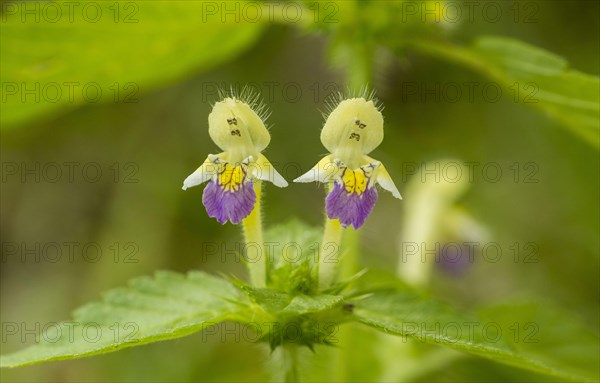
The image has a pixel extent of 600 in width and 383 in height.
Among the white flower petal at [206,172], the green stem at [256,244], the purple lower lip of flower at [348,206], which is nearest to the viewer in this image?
the purple lower lip of flower at [348,206]

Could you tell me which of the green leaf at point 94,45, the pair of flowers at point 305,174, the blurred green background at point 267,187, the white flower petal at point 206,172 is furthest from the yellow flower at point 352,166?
the blurred green background at point 267,187

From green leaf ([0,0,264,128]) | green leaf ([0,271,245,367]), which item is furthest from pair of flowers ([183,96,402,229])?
green leaf ([0,0,264,128])

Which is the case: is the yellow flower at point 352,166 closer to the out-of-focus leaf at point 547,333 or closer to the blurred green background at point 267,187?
the out-of-focus leaf at point 547,333

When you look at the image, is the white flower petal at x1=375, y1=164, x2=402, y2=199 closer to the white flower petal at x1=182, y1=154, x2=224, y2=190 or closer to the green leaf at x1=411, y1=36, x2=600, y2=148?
the white flower petal at x1=182, y1=154, x2=224, y2=190

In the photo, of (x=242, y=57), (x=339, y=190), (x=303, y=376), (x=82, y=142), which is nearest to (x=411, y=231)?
(x=303, y=376)

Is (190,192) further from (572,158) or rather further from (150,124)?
(572,158)

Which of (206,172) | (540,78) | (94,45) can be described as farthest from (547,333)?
(94,45)

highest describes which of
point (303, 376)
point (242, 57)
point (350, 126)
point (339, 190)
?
point (242, 57)
